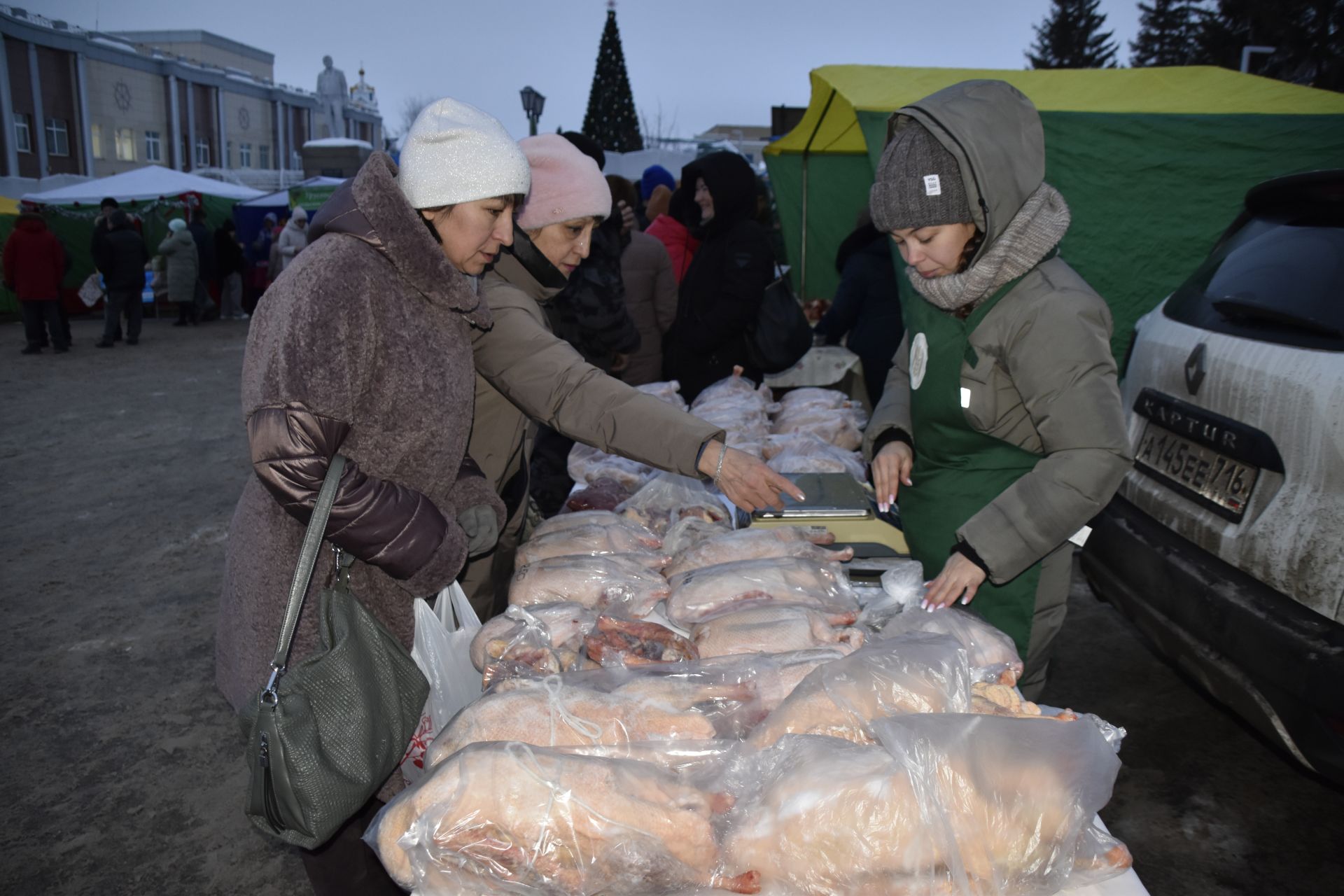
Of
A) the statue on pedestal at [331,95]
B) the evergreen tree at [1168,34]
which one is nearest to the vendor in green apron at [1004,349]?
the evergreen tree at [1168,34]

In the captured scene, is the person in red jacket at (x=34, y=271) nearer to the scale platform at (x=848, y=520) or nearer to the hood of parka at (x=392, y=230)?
the hood of parka at (x=392, y=230)

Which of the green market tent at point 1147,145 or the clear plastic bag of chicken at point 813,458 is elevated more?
the green market tent at point 1147,145

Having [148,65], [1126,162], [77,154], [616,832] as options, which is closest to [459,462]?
[616,832]

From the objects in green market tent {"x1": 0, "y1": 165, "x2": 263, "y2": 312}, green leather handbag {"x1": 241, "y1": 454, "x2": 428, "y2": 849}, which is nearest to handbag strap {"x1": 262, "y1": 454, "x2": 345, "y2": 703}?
green leather handbag {"x1": 241, "y1": 454, "x2": 428, "y2": 849}

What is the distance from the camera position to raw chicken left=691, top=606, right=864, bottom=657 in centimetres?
181

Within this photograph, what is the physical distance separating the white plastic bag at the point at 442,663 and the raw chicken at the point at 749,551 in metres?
0.53

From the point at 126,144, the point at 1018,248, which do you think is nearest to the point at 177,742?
the point at 1018,248

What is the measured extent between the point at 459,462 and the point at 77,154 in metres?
44.0

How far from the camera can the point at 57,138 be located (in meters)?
36.4

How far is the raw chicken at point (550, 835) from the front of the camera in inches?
51.0

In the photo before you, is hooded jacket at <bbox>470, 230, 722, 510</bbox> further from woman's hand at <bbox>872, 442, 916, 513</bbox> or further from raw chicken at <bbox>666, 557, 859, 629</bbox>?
woman's hand at <bbox>872, 442, 916, 513</bbox>

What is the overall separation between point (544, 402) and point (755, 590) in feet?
2.44

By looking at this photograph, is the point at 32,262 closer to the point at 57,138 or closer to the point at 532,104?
the point at 532,104

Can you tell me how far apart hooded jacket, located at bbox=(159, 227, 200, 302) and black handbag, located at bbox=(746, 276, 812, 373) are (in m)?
15.2
